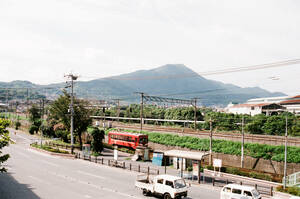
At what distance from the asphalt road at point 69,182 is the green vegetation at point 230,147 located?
1722cm

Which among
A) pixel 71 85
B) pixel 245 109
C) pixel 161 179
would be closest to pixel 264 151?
pixel 161 179

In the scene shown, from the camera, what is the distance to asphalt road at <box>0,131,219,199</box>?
2203 centimetres

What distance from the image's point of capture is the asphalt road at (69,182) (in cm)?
2203

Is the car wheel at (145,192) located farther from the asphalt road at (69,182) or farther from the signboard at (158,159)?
the signboard at (158,159)

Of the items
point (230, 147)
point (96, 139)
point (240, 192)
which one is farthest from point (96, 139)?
point (240, 192)

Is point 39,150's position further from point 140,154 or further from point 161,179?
point 161,179

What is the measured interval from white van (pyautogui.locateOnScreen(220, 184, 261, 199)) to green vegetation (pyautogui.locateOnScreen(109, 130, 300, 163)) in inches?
823

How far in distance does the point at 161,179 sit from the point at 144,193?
2396mm

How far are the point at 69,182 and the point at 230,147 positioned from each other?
26.8m

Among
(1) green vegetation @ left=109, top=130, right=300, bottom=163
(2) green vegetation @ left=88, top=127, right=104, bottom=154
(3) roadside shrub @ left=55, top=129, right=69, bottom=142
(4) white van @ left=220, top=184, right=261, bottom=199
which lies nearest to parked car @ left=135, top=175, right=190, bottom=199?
(4) white van @ left=220, top=184, right=261, bottom=199

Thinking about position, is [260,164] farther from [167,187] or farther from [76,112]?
[76,112]

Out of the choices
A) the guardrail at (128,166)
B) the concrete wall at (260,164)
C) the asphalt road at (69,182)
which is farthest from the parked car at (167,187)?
the concrete wall at (260,164)

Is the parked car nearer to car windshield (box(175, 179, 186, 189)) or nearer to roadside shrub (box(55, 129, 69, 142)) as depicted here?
car windshield (box(175, 179, 186, 189))

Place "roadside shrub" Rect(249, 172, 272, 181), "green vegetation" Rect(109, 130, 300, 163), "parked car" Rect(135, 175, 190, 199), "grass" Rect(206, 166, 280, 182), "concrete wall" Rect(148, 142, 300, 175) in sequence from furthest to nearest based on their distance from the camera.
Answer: "green vegetation" Rect(109, 130, 300, 163) → "concrete wall" Rect(148, 142, 300, 175) → "grass" Rect(206, 166, 280, 182) → "roadside shrub" Rect(249, 172, 272, 181) → "parked car" Rect(135, 175, 190, 199)
